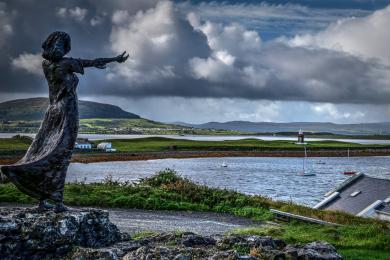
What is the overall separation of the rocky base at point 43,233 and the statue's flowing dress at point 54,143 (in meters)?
0.57

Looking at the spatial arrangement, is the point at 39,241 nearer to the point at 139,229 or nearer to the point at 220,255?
the point at 220,255

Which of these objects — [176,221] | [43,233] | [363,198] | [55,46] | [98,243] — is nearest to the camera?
[43,233]

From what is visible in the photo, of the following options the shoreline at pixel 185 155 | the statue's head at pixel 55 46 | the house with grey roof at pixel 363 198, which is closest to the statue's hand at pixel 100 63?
the statue's head at pixel 55 46

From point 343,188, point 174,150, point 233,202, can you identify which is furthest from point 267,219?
point 174,150

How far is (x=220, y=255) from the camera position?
27.4 ft

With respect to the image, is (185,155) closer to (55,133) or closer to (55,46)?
(55,46)

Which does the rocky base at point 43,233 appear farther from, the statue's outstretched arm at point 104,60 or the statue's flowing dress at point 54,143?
the statue's outstretched arm at point 104,60

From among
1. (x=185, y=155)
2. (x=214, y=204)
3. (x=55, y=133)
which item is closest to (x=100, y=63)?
(x=55, y=133)

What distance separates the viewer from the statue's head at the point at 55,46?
1039cm

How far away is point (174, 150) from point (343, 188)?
117m

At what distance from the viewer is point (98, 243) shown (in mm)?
9688

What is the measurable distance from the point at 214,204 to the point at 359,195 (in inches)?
337

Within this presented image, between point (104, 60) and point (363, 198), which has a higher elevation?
point (104, 60)

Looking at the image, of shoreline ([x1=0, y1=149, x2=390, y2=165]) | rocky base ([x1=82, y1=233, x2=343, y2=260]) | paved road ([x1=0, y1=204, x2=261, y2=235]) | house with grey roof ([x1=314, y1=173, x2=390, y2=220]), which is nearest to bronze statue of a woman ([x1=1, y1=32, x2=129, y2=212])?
rocky base ([x1=82, y1=233, x2=343, y2=260])
